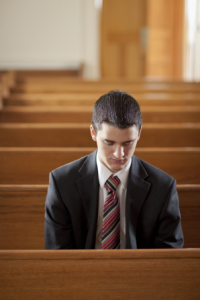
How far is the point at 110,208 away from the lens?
3.68ft

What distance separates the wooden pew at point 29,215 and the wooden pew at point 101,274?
0.42 metres

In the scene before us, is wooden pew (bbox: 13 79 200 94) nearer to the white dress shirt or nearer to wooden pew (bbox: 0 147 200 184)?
wooden pew (bbox: 0 147 200 184)

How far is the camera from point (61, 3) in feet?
14.7

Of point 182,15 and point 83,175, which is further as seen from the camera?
point 182,15

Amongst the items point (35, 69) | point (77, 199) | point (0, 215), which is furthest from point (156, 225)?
point (35, 69)

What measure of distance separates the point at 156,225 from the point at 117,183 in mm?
191

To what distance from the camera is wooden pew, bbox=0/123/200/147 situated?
79.2 inches

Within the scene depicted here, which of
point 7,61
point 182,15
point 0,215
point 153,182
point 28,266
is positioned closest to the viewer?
point 28,266

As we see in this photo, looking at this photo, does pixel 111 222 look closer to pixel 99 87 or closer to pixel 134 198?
pixel 134 198

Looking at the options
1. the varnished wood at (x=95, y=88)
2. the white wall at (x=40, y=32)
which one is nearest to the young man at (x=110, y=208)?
the varnished wood at (x=95, y=88)

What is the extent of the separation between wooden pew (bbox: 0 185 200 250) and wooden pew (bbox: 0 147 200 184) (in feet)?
1.07

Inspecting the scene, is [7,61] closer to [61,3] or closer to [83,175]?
[61,3]

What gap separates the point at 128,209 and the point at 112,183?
0.10 meters

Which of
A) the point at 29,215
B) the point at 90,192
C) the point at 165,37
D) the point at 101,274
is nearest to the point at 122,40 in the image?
the point at 165,37
